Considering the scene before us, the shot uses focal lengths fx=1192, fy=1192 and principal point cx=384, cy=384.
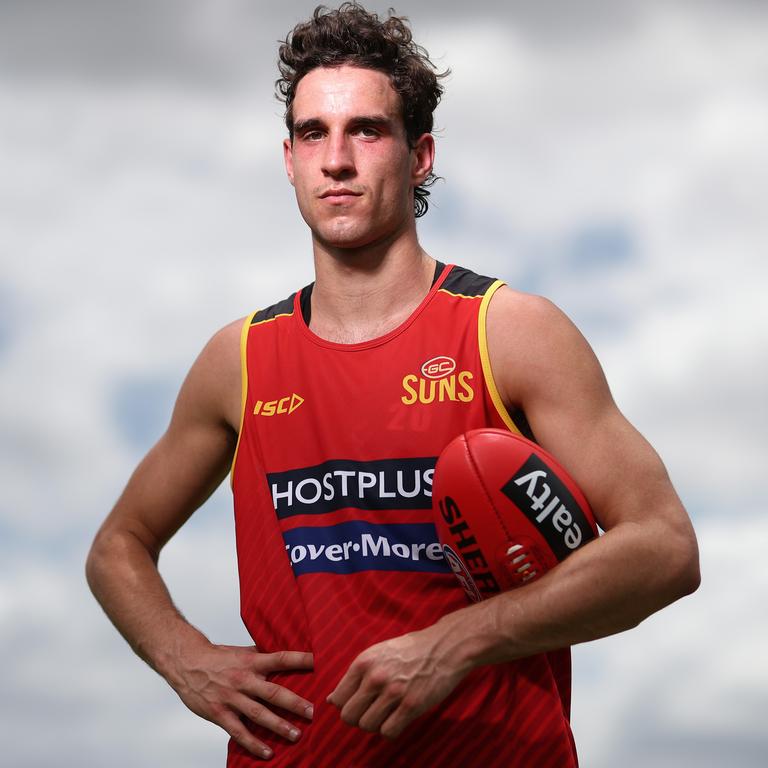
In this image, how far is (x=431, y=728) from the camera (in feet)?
14.1

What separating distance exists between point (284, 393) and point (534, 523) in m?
1.27

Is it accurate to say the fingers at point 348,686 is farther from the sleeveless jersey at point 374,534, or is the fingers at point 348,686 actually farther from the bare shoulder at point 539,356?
the bare shoulder at point 539,356

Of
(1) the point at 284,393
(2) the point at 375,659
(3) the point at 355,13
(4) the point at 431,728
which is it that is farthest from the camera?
(3) the point at 355,13

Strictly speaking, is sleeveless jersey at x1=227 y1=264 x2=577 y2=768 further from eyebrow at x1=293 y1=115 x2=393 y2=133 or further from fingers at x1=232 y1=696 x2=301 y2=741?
eyebrow at x1=293 y1=115 x2=393 y2=133

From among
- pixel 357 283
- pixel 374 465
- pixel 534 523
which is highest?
pixel 357 283

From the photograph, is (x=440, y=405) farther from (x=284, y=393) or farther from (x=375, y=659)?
(x=375, y=659)

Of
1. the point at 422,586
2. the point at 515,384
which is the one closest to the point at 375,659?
the point at 422,586

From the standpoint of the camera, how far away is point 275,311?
5.12 metres

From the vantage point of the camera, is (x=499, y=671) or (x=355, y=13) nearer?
(x=499, y=671)

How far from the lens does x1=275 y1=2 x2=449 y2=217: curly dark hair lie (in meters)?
5.01

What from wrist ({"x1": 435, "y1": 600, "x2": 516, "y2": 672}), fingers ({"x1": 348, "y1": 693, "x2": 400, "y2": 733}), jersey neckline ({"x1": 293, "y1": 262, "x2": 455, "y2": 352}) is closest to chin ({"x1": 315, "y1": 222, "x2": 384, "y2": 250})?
jersey neckline ({"x1": 293, "y1": 262, "x2": 455, "y2": 352})

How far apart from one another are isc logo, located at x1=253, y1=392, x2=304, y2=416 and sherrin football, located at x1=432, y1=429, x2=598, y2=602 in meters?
0.84

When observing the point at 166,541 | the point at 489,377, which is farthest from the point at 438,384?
the point at 166,541

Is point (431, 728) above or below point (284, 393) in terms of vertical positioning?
below
